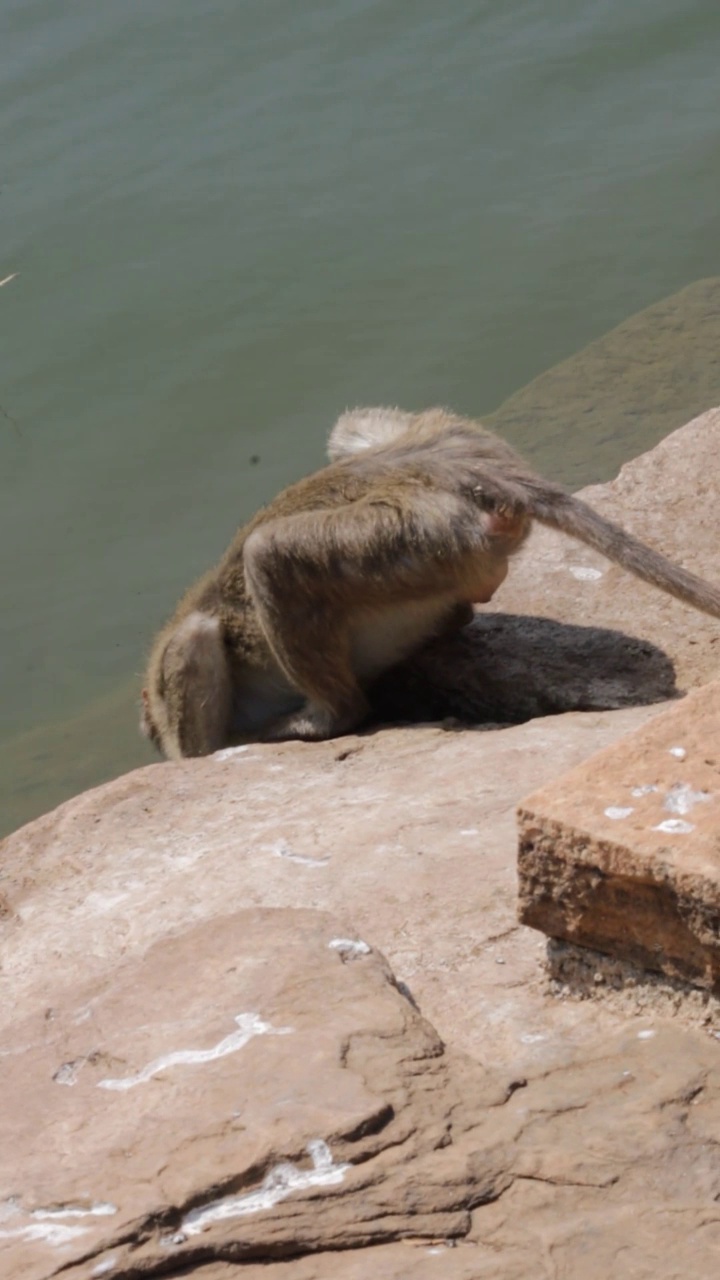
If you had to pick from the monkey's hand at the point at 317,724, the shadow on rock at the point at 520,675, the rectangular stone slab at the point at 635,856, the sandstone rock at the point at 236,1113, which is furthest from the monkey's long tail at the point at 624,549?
the sandstone rock at the point at 236,1113

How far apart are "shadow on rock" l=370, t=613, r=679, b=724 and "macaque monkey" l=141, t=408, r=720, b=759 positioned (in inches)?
5.0

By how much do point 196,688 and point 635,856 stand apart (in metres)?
3.65

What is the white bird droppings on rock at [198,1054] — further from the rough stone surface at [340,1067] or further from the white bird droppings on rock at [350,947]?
the white bird droppings on rock at [350,947]

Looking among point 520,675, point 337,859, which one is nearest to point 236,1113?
Answer: point 337,859

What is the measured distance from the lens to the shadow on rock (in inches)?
232

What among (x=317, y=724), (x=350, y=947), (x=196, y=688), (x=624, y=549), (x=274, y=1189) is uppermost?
(x=274, y=1189)

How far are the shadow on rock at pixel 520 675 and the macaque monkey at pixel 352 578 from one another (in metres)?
0.13

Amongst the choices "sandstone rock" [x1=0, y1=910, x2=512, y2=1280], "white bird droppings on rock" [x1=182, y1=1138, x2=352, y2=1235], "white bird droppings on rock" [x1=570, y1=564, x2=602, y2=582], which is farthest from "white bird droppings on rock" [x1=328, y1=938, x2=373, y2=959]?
"white bird droppings on rock" [x1=570, y1=564, x2=602, y2=582]

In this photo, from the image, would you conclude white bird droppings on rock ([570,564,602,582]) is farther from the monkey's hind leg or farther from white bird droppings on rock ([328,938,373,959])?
white bird droppings on rock ([328,938,373,959])

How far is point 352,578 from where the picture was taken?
589cm

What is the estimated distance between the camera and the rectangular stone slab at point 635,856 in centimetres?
308

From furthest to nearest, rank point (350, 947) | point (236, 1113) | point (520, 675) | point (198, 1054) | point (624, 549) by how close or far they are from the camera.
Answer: point (520, 675)
point (624, 549)
point (350, 947)
point (198, 1054)
point (236, 1113)

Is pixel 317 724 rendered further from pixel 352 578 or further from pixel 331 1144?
pixel 331 1144

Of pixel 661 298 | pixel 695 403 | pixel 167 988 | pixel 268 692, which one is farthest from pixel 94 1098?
pixel 661 298
